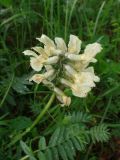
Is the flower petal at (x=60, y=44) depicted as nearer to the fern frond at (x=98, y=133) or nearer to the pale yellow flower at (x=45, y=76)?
the pale yellow flower at (x=45, y=76)

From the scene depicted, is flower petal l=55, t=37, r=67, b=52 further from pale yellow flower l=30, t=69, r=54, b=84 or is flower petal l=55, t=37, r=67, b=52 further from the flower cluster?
pale yellow flower l=30, t=69, r=54, b=84

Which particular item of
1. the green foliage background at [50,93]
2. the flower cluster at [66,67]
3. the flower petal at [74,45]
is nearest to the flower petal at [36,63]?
the flower cluster at [66,67]

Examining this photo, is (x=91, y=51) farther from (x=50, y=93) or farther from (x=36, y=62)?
(x=50, y=93)

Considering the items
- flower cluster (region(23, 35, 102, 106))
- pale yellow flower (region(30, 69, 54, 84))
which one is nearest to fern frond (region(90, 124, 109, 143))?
flower cluster (region(23, 35, 102, 106))

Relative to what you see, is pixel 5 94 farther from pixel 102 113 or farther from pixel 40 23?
pixel 40 23

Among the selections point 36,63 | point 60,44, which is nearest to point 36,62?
point 36,63

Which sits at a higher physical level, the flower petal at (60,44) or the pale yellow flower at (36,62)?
the flower petal at (60,44)
